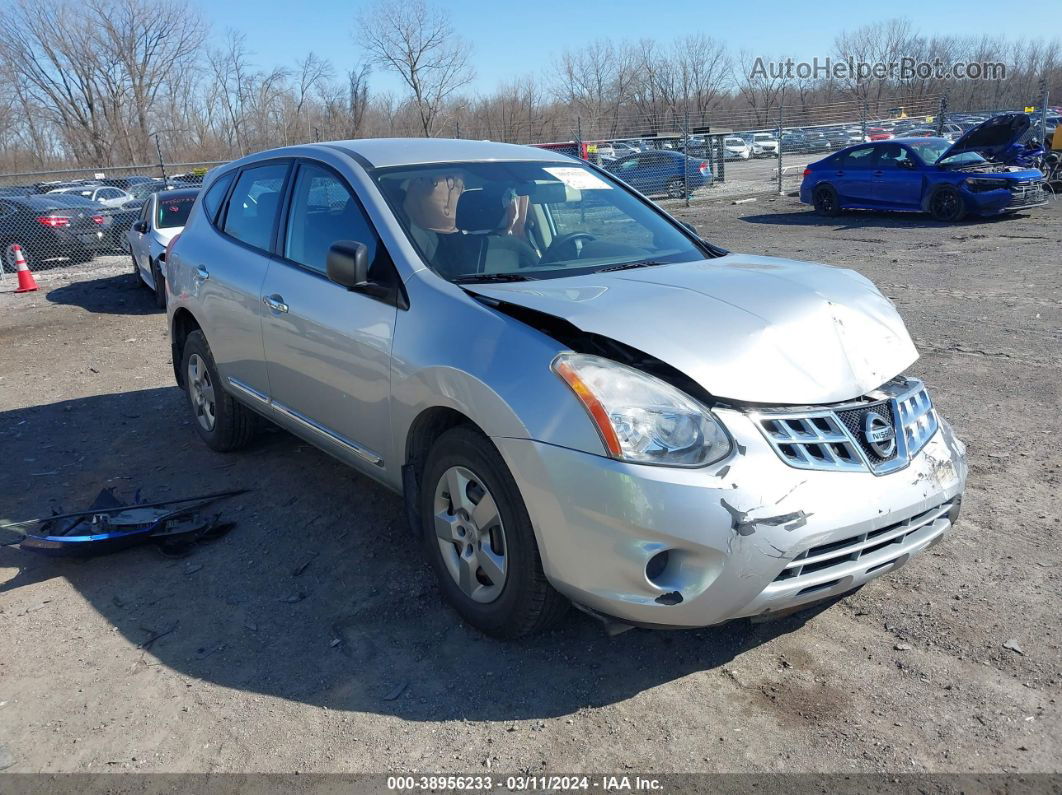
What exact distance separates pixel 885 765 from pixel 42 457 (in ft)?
17.9

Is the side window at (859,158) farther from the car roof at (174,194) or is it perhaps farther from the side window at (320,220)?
the side window at (320,220)

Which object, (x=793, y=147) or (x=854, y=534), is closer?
(x=854, y=534)

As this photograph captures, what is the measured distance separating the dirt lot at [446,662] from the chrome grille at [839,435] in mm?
766

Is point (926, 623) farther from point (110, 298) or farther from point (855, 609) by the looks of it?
point (110, 298)

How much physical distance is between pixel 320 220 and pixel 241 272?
0.80 metres

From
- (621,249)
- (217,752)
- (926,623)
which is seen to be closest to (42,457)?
(217,752)

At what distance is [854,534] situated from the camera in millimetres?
2707

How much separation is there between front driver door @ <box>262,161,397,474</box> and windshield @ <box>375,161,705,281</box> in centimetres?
25

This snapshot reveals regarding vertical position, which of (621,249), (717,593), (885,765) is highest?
(621,249)

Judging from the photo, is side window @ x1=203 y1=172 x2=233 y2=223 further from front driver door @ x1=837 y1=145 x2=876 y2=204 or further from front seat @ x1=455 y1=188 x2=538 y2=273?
front driver door @ x1=837 y1=145 x2=876 y2=204

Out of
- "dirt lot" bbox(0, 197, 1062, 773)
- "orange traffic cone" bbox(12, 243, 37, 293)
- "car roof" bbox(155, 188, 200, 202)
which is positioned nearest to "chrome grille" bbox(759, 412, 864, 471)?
"dirt lot" bbox(0, 197, 1062, 773)

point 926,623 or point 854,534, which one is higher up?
point 854,534

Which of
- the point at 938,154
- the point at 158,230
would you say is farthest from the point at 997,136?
the point at 158,230

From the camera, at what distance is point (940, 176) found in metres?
15.9
